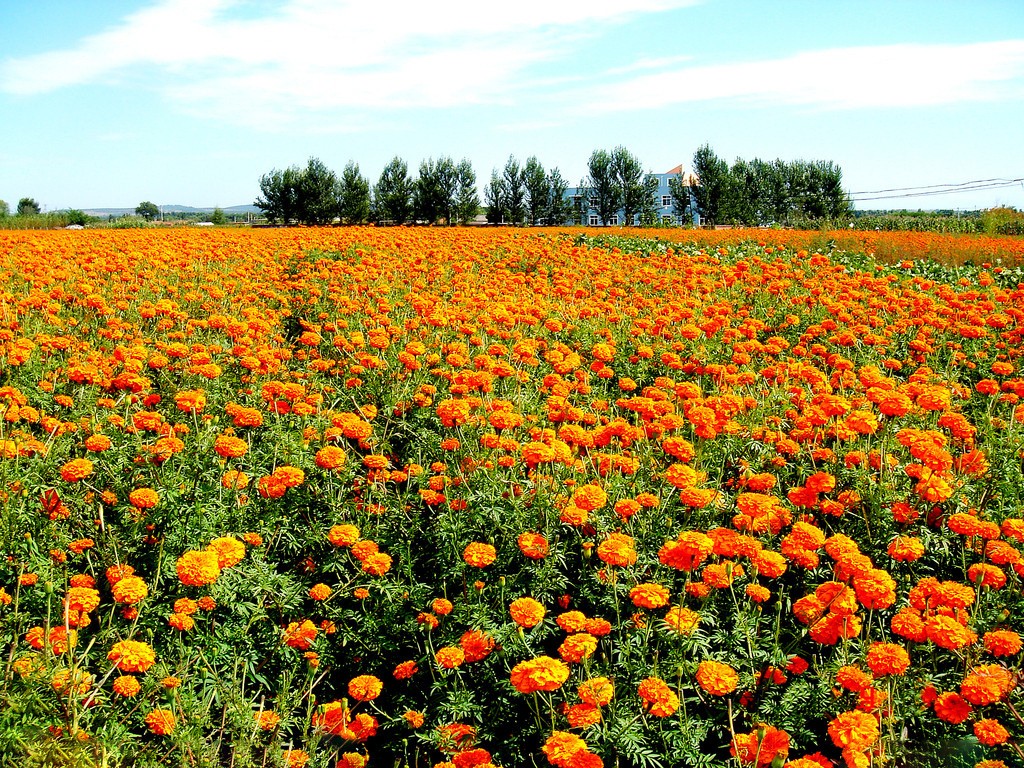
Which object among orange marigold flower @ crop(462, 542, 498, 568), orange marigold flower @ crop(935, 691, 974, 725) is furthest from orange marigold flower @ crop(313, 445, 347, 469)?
orange marigold flower @ crop(935, 691, 974, 725)

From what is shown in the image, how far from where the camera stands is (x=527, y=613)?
93.9 inches

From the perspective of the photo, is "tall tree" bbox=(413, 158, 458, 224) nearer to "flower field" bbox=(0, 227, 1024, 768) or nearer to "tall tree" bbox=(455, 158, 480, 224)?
"tall tree" bbox=(455, 158, 480, 224)

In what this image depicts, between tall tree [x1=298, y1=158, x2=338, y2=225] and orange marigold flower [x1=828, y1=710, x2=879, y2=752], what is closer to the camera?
orange marigold flower [x1=828, y1=710, x2=879, y2=752]

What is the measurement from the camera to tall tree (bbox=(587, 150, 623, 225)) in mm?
53062

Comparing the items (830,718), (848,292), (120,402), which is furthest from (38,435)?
(848,292)

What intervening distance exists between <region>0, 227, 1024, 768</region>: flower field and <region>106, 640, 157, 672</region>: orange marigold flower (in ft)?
0.05

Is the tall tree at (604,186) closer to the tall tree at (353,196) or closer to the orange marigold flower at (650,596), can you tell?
the tall tree at (353,196)

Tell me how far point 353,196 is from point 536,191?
40.6 feet

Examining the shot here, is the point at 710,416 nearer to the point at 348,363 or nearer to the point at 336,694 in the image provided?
the point at 336,694

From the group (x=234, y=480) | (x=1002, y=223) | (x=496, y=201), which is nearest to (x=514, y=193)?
(x=496, y=201)

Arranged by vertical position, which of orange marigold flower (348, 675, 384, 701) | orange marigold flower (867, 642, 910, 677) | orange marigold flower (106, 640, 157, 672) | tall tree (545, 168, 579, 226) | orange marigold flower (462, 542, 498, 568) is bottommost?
orange marigold flower (348, 675, 384, 701)

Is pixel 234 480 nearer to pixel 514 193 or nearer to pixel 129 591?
pixel 129 591

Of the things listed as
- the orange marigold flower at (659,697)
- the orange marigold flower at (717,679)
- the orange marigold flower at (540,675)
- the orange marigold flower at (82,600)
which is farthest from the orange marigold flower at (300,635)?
the orange marigold flower at (717,679)

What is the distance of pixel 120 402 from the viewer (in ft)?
13.3
